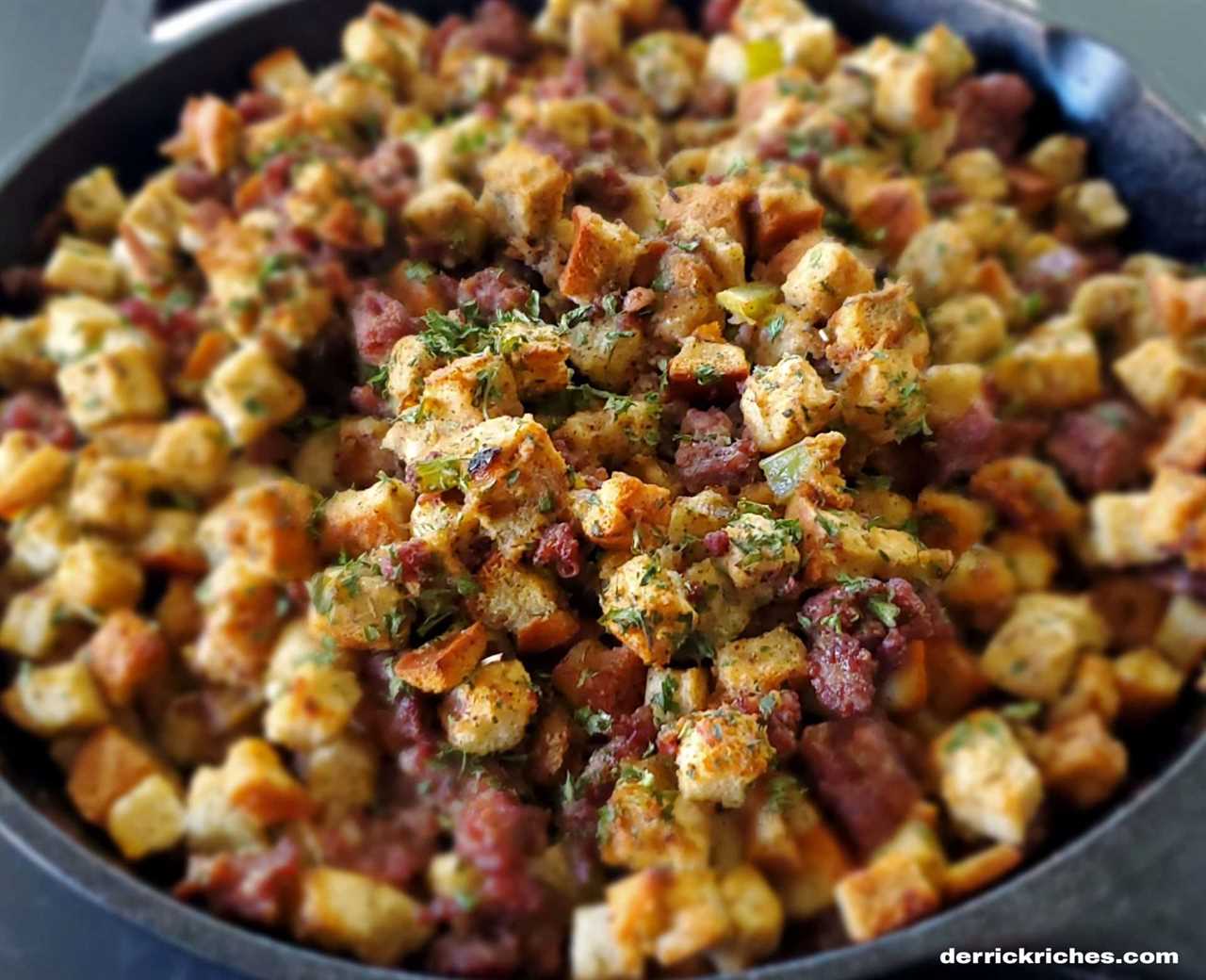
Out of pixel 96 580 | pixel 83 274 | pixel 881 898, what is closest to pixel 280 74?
pixel 83 274

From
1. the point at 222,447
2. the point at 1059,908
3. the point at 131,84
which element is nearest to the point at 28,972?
the point at 222,447

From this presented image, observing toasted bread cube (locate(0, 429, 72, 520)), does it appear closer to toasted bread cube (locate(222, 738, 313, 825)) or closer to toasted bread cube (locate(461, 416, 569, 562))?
toasted bread cube (locate(222, 738, 313, 825))

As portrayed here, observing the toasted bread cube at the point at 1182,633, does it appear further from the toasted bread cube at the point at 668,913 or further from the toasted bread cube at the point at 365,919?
the toasted bread cube at the point at 365,919

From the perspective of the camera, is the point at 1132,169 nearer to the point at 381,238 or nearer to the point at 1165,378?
the point at 1165,378

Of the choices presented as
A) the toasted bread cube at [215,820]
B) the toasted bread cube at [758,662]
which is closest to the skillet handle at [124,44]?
the toasted bread cube at [215,820]

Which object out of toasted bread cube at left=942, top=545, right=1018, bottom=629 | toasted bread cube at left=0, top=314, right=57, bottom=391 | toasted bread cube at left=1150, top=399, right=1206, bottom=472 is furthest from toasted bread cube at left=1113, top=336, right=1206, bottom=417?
toasted bread cube at left=0, top=314, right=57, bottom=391

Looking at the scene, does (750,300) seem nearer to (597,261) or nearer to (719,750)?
(597,261)
